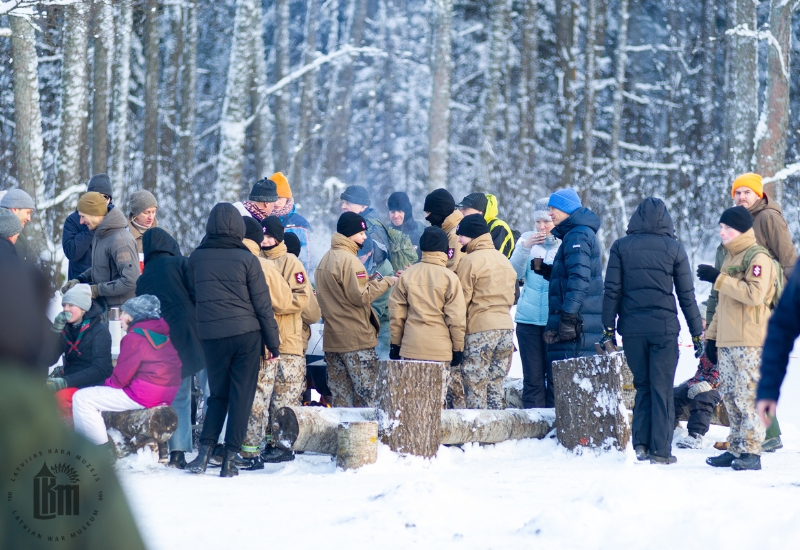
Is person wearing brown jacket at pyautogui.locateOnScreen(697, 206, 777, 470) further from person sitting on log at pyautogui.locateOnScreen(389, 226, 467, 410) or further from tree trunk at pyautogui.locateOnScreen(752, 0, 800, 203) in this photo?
tree trunk at pyautogui.locateOnScreen(752, 0, 800, 203)

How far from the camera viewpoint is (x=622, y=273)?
22.3 feet

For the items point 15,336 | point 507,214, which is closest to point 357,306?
point 15,336

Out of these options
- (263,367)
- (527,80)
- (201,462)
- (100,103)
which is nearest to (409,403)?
(263,367)

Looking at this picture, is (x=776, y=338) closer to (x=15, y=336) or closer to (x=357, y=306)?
(x=15, y=336)

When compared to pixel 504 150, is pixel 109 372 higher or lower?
lower

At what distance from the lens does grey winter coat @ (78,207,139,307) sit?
728cm

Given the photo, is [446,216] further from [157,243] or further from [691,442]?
[691,442]

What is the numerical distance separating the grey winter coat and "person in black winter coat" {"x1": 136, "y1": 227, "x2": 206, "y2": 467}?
1.98 ft

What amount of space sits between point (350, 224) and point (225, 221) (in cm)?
140

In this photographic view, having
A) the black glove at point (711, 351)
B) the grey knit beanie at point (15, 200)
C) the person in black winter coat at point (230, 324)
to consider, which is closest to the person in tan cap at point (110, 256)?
the grey knit beanie at point (15, 200)

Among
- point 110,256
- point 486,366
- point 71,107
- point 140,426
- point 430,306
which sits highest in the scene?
point 71,107

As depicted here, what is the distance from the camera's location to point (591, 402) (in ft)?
22.1

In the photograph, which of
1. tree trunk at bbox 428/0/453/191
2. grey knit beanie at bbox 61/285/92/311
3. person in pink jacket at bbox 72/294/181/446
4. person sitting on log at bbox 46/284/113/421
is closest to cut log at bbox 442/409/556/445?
person in pink jacket at bbox 72/294/181/446

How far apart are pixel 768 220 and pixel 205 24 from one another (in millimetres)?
21330
